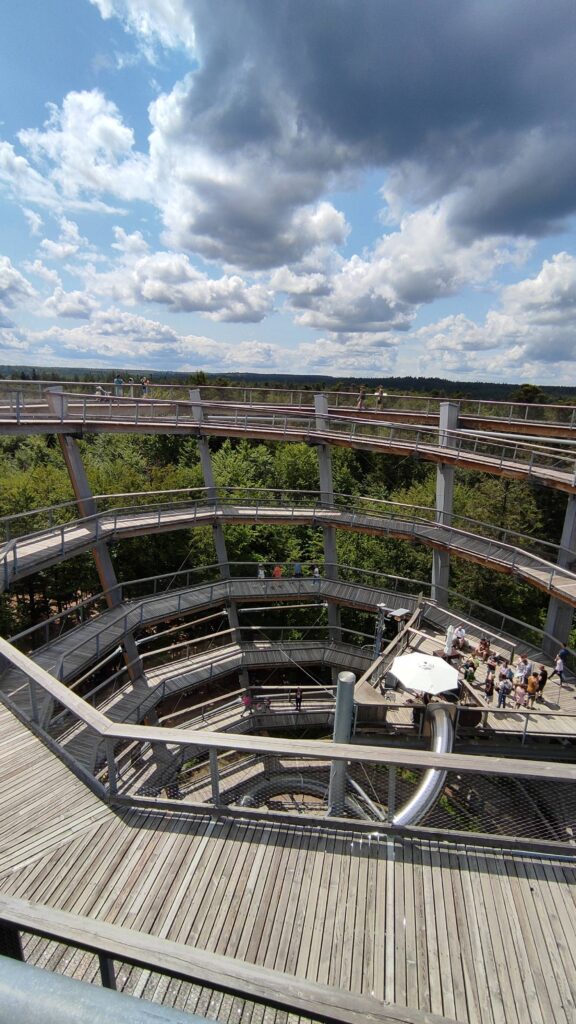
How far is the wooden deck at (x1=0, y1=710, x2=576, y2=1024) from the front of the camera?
3.86 metres

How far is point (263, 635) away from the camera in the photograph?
2322 centimetres

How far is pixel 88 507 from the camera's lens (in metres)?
17.5

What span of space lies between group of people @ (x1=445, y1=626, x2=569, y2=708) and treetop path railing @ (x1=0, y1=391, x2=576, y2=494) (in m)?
5.18

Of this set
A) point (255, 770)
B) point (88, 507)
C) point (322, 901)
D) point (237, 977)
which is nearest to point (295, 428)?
point (88, 507)

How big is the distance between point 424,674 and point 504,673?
342 centimetres

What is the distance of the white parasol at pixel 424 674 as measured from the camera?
425 inches

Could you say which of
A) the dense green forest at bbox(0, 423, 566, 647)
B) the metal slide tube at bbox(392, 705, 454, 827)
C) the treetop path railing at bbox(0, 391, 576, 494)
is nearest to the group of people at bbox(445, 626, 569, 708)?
the treetop path railing at bbox(0, 391, 576, 494)

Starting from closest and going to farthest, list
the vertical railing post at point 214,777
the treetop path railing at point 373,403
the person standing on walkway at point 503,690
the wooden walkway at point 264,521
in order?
the vertical railing post at point 214,777 < the person standing on walkway at point 503,690 < the wooden walkway at point 264,521 < the treetop path railing at point 373,403

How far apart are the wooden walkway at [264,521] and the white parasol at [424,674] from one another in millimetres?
Answer: 5090

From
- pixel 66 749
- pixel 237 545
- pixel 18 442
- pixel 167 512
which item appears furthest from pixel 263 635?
pixel 18 442

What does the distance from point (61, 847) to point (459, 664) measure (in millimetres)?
11236

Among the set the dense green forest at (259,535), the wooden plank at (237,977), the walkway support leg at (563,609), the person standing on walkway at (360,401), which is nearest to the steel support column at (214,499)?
the dense green forest at (259,535)

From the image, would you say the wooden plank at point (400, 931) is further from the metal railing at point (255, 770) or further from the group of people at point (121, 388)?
the group of people at point (121, 388)

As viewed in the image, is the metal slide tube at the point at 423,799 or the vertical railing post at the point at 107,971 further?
the metal slide tube at the point at 423,799
